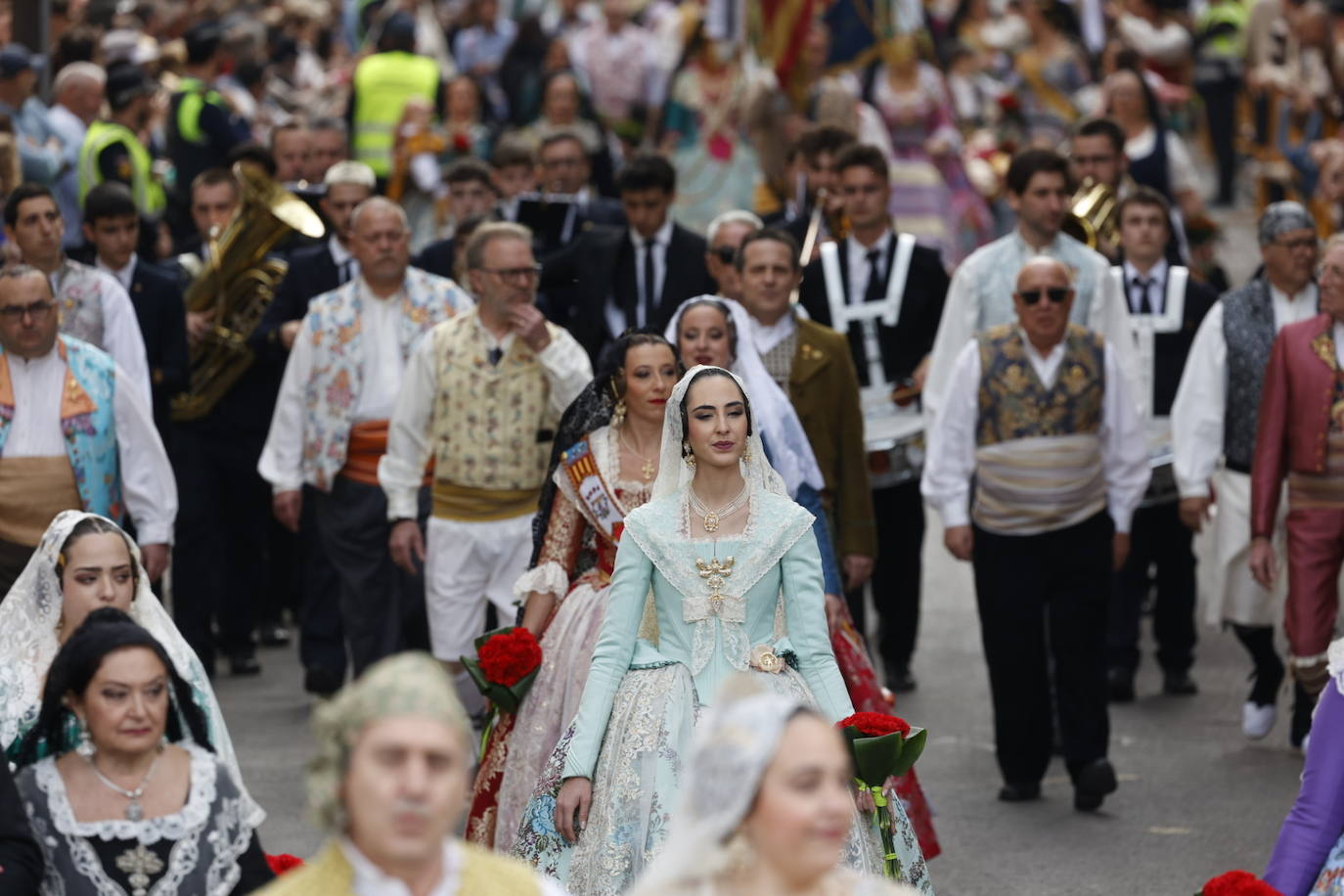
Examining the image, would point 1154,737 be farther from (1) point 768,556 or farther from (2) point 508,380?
(1) point 768,556

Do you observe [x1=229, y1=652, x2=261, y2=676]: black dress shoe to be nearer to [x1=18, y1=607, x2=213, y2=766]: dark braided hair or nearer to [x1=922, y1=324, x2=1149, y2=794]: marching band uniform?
[x1=922, y1=324, x2=1149, y2=794]: marching band uniform

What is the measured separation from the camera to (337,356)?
9.91 metres

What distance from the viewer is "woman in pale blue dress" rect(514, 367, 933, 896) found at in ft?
21.2

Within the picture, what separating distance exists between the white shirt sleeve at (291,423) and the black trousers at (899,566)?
2.50 metres

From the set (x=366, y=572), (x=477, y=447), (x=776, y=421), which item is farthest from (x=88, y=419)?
(x=776, y=421)

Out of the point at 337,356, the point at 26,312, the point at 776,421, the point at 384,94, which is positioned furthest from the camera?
the point at 384,94

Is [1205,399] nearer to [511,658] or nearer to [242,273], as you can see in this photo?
[511,658]

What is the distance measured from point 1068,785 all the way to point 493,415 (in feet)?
8.58

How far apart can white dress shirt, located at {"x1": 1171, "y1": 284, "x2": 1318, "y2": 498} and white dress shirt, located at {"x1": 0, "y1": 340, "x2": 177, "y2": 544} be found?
391 cm

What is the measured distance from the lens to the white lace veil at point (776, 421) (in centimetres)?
812

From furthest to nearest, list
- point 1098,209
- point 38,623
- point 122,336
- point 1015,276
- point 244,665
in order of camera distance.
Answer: point 1098,209
point 244,665
point 1015,276
point 122,336
point 38,623

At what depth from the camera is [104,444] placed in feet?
28.2

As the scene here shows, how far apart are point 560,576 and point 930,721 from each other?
3.06m

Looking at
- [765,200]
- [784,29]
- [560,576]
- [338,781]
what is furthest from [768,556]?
[784,29]
